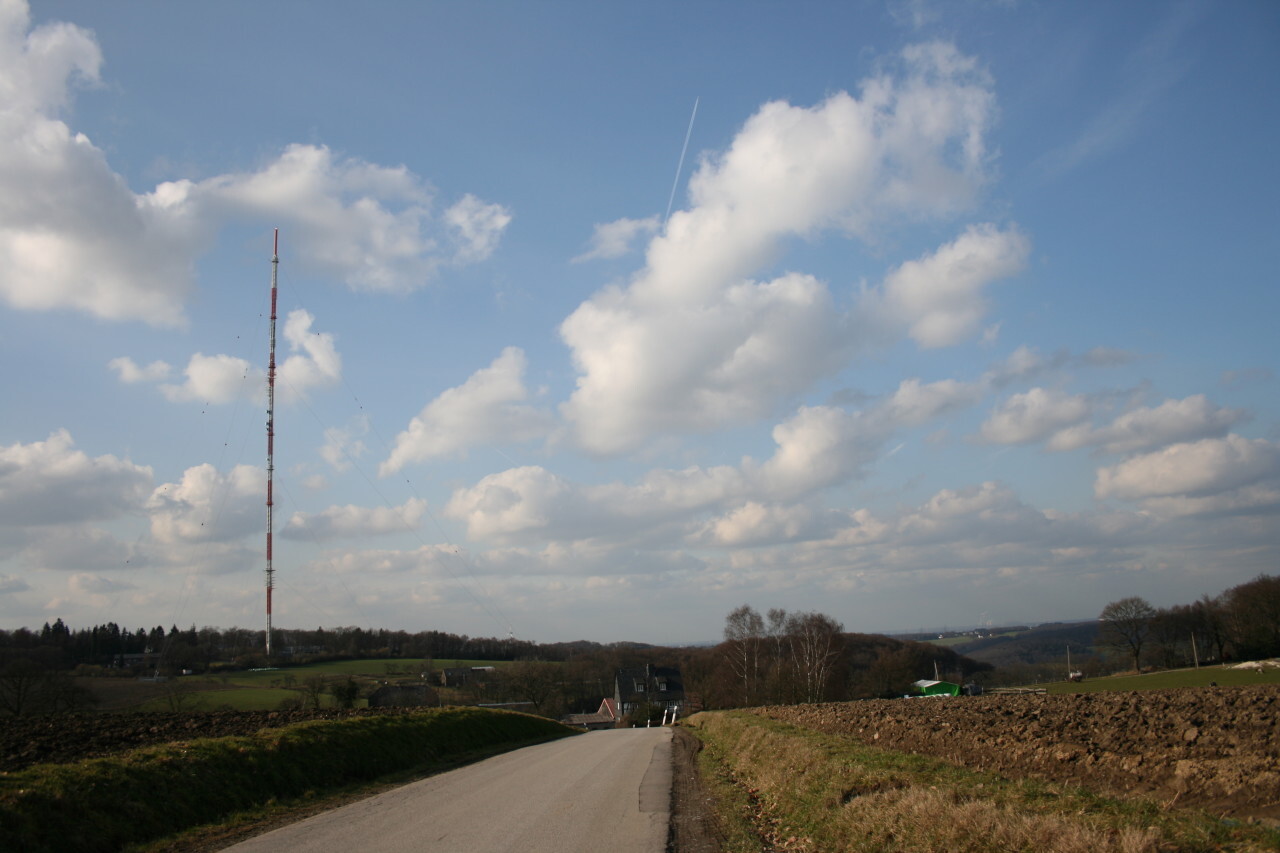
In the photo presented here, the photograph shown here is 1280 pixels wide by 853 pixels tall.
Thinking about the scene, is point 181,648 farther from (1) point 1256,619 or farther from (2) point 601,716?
(1) point 1256,619

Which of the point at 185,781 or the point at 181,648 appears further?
the point at 181,648

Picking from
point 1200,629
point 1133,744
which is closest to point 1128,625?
point 1200,629

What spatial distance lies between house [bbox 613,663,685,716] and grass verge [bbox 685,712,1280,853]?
3563 inches

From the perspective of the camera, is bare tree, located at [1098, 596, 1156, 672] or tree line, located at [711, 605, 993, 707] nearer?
tree line, located at [711, 605, 993, 707]

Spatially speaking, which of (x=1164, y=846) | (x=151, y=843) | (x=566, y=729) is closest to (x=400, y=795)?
(x=151, y=843)

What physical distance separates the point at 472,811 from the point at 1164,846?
35.3 feet

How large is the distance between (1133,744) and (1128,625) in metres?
112

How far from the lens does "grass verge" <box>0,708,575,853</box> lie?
36.6ft

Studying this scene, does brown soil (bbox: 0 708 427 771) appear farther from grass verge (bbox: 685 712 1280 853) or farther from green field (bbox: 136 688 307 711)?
green field (bbox: 136 688 307 711)

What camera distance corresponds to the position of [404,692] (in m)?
63.4

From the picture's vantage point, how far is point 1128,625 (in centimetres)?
10694

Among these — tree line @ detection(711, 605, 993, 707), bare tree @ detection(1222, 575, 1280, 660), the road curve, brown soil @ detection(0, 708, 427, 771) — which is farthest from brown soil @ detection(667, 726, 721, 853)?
bare tree @ detection(1222, 575, 1280, 660)

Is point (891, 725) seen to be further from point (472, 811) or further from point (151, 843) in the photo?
point (151, 843)

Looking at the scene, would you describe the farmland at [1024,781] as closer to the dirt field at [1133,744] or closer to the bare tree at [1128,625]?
the dirt field at [1133,744]
